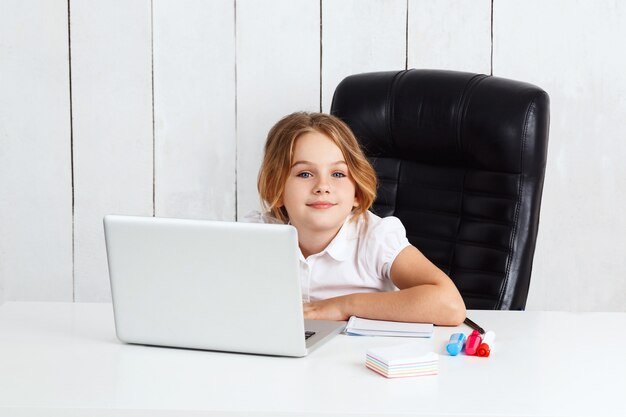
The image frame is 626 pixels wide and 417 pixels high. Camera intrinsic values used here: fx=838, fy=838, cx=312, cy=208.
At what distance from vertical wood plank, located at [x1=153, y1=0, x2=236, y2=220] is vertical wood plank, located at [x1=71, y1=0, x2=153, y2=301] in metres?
0.04

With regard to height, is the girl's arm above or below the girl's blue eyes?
below

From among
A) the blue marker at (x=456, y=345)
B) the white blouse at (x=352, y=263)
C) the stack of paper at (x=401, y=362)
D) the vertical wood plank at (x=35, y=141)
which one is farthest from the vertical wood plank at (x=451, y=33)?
the stack of paper at (x=401, y=362)

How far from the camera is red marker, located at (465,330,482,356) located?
1403mm

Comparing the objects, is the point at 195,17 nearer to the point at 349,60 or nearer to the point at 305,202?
the point at 349,60

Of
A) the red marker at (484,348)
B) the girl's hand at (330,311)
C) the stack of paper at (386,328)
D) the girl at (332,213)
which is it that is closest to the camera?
the red marker at (484,348)

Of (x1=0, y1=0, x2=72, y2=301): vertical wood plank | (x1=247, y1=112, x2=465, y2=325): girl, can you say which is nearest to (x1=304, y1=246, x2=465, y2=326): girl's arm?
(x1=247, y1=112, x2=465, y2=325): girl

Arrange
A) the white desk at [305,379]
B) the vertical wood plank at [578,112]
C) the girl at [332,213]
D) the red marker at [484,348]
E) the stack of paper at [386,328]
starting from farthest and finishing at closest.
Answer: the vertical wood plank at [578,112]
the girl at [332,213]
the stack of paper at [386,328]
the red marker at [484,348]
the white desk at [305,379]

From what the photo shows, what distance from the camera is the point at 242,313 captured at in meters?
1.35

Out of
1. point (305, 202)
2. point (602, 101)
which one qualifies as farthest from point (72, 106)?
point (602, 101)

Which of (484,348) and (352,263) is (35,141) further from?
(484,348)

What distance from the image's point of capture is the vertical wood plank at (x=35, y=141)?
9.12 ft

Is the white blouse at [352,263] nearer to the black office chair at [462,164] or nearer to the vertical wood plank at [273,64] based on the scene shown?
the black office chair at [462,164]

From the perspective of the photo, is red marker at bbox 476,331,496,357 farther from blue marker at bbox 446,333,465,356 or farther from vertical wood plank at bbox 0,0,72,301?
vertical wood plank at bbox 0,0,72,301

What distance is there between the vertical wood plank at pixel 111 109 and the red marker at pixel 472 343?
64.5 inches
